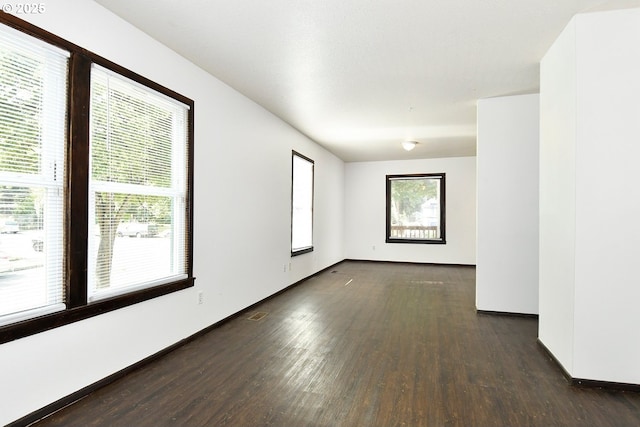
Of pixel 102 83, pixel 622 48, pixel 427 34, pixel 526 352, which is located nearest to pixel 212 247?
pixel 102 83

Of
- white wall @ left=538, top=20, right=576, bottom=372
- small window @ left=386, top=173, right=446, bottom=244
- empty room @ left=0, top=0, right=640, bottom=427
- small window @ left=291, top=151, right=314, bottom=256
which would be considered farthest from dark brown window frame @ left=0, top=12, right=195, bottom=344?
small window @ left=386, top=173, right=446, bottom=244

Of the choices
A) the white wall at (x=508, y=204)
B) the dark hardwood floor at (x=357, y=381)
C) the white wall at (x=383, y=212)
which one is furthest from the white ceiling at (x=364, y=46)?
the white wall at (x=383, y=212)

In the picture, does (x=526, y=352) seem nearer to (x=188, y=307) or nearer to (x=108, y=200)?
(x=188, y=307)

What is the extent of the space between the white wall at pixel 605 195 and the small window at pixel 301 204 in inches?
157

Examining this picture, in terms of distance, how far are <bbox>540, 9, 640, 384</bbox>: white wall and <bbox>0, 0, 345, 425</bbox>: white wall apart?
3.21m

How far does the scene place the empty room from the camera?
6.81 feet

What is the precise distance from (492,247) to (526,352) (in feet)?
4.90

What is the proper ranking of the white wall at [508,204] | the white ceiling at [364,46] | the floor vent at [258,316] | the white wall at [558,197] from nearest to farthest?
the white ceiling at [364,46] → the white wall at [558,197] → the floor vent at [258,316] → the white wall at [508,204]

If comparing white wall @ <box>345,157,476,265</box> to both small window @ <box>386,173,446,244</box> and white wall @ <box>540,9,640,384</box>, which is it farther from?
white wall @ <box>540,9,640,384</box>

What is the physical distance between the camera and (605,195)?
2434 millimetres

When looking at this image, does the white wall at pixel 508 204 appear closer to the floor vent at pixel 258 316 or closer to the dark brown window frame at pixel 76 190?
the floor vent at pixel 258 316

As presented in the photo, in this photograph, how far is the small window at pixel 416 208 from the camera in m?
8.51

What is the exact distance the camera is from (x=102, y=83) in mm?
2432

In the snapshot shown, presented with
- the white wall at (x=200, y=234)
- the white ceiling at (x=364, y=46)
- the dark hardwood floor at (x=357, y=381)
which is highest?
the white ceiling at (x=364, y=46)
